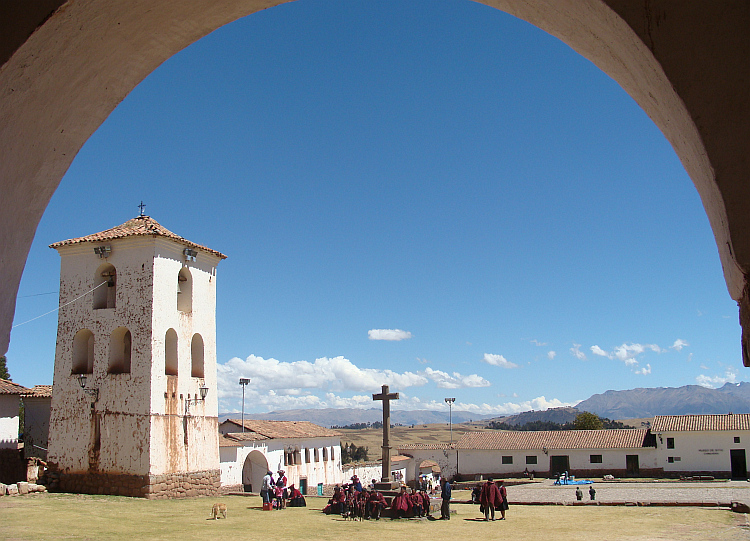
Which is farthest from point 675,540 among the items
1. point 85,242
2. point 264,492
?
point 85,242

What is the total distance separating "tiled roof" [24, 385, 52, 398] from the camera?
24169 mm

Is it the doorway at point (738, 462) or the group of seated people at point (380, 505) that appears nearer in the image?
the group of seated people at point (380, 505)

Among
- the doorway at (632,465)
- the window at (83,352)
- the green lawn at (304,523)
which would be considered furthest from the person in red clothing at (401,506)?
the doorway at (632,465)

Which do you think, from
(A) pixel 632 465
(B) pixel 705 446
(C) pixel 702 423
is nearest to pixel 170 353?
(A) pixel 632 465

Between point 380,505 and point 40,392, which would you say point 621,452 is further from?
point 40,392

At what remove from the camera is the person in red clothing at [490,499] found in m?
15.3

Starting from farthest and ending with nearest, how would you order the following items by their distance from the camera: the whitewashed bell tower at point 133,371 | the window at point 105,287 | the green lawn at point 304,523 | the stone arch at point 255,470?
the stone arch at point 255,470 < the window at point 105,287 < the whitewashed bell tower at point 133,371 < the green lawn at point 304,523

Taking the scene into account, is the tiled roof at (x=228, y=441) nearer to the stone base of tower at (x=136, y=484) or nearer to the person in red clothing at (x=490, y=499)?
the stone base of tower at (x=136, y=484)

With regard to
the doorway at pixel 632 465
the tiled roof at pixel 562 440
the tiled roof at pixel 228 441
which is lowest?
the doorway at pixel 632 465

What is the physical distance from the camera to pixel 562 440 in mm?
39594

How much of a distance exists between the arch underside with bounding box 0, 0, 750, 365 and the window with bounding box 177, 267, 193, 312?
738 inches

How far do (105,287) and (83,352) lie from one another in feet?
7.09

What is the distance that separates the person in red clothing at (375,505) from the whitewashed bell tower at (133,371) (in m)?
6.67

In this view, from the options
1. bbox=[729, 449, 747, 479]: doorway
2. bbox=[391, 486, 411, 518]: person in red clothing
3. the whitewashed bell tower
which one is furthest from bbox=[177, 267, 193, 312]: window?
bbox=[729, 449, 747, 479]: doorway
